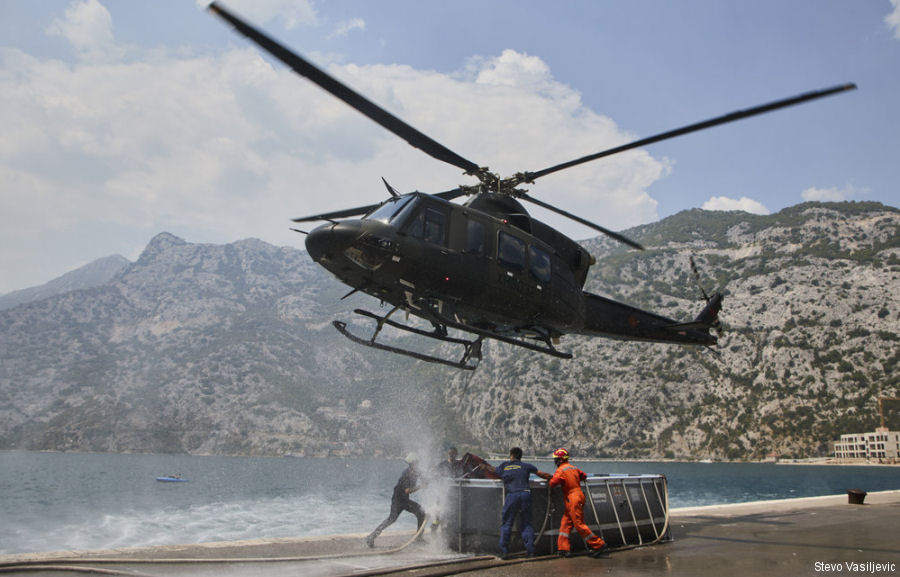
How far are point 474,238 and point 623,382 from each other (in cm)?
12244

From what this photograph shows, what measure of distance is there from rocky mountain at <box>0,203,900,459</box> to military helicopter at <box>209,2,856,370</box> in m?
70.2

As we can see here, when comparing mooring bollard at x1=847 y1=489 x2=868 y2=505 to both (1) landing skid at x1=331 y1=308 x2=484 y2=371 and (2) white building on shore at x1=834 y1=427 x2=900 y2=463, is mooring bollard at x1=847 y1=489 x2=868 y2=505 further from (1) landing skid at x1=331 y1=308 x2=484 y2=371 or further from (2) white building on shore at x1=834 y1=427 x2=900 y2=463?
(2) white building on shore at x1=834 y1=427 x2=900 y2=463

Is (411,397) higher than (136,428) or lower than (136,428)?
higher

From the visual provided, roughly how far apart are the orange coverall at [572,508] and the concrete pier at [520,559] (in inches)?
12.0

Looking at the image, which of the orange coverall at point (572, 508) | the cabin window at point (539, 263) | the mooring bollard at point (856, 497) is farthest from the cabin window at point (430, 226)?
the mooring bollard at point (856, 497)

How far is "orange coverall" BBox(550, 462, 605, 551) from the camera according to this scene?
9.71m

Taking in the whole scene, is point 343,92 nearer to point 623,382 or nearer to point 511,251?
point 511,251

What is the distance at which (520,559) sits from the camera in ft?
30.6

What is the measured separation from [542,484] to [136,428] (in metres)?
192

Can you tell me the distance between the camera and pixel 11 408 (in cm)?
18788

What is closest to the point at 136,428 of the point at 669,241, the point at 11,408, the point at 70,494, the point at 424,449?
the point at 11,408

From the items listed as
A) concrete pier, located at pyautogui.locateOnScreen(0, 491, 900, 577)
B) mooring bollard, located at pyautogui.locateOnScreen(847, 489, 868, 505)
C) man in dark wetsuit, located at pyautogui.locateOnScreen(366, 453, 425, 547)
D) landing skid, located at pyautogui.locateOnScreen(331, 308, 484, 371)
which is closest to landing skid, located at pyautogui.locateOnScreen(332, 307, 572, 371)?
landing skid, located at pyautogui.locateOnScreen(331, 308, 484, 371)

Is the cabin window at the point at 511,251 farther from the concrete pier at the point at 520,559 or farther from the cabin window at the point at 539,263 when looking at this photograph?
the concrete pier at the point at 520,559

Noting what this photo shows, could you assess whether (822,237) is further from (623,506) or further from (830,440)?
(623,506)
